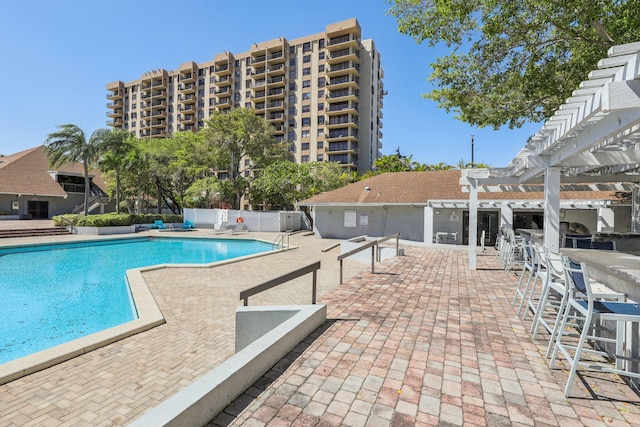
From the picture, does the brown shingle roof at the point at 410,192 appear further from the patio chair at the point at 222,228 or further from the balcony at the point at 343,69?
the balcony at the point at 343,69

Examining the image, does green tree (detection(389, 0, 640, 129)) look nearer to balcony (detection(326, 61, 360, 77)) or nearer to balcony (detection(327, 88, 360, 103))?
balcony (detection(327, 88, 360, 103))

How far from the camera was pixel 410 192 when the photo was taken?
2189 cm

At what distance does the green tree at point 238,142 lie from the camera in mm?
37156

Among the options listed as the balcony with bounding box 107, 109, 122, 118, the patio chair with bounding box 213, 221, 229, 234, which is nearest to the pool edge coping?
the patio chair with bounding box 213, 221, 229, 234

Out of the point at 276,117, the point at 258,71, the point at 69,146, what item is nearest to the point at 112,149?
the point at 69,146

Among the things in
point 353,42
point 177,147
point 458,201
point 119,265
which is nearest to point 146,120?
point 177,147

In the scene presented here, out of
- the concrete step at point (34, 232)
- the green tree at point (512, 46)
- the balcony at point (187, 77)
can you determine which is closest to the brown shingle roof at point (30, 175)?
the concrete step at point (34, 232)

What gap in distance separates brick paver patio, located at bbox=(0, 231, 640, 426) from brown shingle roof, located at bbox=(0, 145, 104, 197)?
35716mm

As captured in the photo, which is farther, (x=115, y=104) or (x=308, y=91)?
(x=115, y=104)

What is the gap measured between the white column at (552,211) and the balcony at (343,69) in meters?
51.5

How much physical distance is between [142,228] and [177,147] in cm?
1429

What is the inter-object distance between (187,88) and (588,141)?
7923 centimetres

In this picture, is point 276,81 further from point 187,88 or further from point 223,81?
point 187,88

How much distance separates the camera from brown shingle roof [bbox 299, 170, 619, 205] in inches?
757
